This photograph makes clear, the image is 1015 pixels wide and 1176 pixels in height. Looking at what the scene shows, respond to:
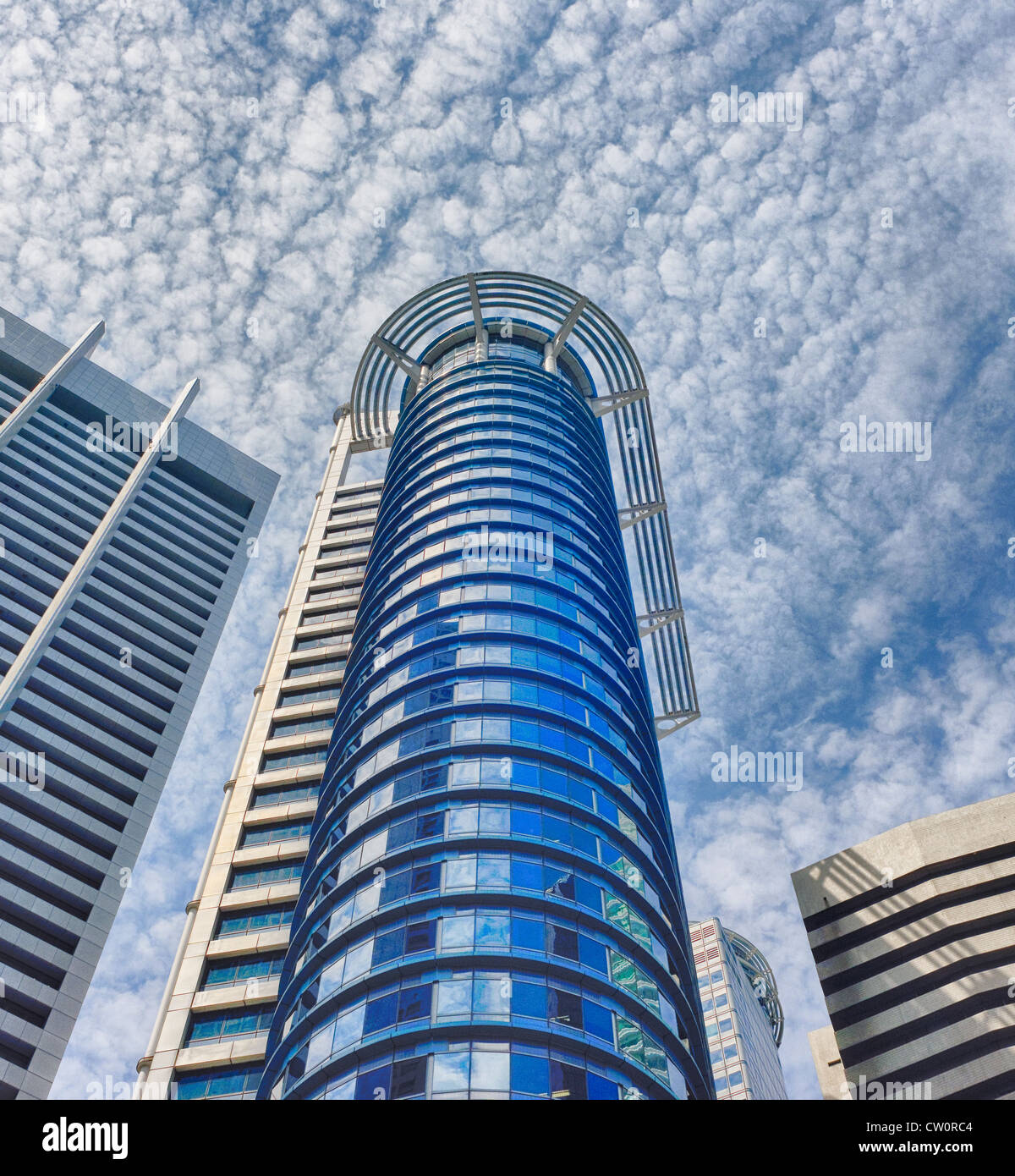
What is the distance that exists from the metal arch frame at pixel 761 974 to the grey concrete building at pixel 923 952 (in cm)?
8126

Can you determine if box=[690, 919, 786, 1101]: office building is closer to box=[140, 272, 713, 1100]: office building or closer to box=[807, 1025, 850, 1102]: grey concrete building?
box=[807, 1025, 850, 1102]: grey concrete building

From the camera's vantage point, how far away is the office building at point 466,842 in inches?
1203

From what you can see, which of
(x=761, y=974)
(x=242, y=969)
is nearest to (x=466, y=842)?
(x=242, y=969)

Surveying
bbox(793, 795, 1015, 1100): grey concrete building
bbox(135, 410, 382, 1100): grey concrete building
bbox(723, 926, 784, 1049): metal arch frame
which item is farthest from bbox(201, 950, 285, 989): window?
bbox(723, 926, 784, 1049): metal arch frame

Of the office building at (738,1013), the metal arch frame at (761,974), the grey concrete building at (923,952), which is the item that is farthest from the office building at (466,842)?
the metal arch frame at (761,974)

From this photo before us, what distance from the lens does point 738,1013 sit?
10469cm

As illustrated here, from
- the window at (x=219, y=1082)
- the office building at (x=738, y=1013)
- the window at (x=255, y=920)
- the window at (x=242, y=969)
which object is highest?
the office building at (x=738, y=1013)

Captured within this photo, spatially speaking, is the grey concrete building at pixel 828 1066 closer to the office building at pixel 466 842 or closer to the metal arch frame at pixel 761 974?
the office building at pixel 466 842

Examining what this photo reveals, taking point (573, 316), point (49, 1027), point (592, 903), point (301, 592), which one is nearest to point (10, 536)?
point (301, 592)

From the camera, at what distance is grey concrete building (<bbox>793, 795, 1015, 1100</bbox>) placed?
3975 cm

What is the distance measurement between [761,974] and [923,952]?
88559 mm

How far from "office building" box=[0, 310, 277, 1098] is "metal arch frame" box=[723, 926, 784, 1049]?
77.9 m
